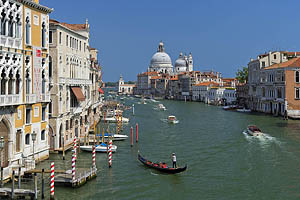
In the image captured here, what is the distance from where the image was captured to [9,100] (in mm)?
13391

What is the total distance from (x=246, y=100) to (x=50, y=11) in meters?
43.5

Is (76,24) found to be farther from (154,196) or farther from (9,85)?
(154,196)

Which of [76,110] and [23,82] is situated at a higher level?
[23,82]

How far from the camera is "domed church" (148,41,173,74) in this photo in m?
144

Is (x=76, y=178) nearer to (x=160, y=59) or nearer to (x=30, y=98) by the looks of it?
(x=30, y=98)

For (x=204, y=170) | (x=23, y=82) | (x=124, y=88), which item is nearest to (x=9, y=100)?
(x=23, y=82)

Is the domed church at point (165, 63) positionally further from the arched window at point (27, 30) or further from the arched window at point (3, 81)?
the arched window at point (3, 81)

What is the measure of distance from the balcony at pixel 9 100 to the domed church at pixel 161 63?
5127 inches

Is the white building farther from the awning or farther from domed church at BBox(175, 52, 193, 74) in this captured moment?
the awning

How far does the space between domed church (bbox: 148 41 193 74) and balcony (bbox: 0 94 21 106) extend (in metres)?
122

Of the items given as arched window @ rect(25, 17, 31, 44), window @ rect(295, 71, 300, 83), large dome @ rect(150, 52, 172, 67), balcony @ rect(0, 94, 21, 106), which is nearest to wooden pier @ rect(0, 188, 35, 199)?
balcony @ rect(0, 94, 21, 106)

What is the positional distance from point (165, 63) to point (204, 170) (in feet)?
425

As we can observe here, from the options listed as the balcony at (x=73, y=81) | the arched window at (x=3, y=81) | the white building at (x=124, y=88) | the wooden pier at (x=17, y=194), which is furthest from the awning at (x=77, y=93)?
the white building at (x=124, y=88)

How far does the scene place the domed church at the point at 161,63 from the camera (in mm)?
144375
